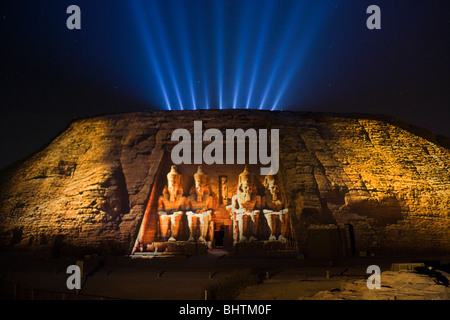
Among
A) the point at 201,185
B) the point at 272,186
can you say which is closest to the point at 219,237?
the point at 201,185

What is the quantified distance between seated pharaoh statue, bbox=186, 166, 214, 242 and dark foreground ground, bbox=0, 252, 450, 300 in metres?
2.01

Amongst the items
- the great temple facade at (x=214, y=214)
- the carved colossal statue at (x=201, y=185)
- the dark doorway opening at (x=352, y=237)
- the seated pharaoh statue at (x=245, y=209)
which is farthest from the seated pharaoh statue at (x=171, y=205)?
the dark doorway opening at (x=352, y=237)

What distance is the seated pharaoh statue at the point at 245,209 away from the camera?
14.3m

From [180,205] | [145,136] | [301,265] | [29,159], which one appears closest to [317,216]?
[301,265]

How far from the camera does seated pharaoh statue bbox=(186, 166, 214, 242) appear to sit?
14625 mm

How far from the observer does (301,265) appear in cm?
1027

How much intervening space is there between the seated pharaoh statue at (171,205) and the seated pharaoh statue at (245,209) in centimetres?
207

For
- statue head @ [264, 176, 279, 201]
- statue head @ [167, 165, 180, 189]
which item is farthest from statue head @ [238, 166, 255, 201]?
statue head @ [167, 165, 180, 189]

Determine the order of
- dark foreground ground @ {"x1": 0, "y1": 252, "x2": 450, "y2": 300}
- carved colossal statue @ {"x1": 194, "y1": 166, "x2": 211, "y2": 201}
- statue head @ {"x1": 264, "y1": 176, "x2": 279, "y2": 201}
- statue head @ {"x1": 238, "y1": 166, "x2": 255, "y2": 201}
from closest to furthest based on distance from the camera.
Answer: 1. dark foreground ground @ {"x1": 0, "y1": 252, "x2": 450, "y2": 300}
2. statue head @ {"x1": 238, "y1": 166, "x2": 255, "y2": 201}
3. statue head @ {"x1": 264, "y1": 176, "x2": 279, "y2": 201}
4. carved colossal statue @ {"x1": 194, "y1": 166, "x2": 211, "y2": 201}

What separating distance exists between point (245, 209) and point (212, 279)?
6123 millimetres

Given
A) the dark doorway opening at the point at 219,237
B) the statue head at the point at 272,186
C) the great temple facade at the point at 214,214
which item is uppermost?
the statue head at the point at 272,186

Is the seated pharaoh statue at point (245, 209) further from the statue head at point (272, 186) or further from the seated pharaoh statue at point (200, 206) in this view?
the seated pharaoh statue at point (200, 206)

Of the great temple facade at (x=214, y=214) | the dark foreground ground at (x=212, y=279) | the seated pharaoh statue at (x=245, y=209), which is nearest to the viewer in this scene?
the dark foreground ground at (x=212, y=279)

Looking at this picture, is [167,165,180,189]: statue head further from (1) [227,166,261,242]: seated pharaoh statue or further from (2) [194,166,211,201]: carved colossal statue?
(1) [227,166,261,242]: seated pharaoh statue
